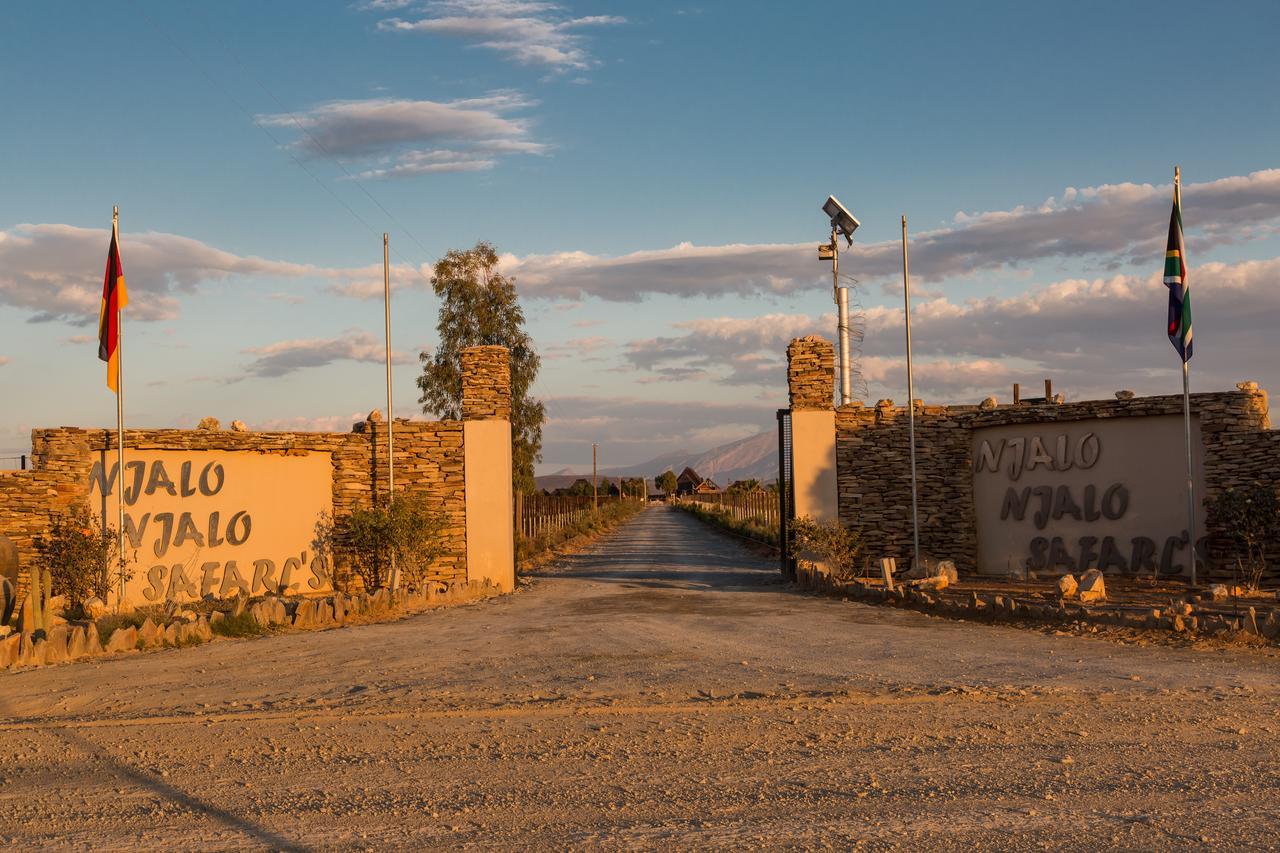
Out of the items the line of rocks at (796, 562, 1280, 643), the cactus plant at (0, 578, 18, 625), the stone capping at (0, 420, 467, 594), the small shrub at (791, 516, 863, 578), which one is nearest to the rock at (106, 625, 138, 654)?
the cactus plant at (0, 578, 18, 625)

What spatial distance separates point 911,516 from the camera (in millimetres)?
21781

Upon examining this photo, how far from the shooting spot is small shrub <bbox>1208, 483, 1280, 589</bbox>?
18250 mm

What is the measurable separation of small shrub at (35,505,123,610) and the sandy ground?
6148 mm

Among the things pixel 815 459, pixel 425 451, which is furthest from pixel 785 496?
pixel 425 451

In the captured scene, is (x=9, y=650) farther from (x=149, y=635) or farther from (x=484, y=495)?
(x=484, y=495)

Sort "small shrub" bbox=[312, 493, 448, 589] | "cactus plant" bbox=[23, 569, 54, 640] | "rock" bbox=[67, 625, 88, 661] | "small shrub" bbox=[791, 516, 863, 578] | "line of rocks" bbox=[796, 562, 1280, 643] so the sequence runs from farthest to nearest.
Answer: "small shrub" bbox=[791, 516, 863, 578], "small shrub" bbox=[312, 493, 448, 589], "cactus plant" bbox=[23, 569, 54, 640], "rock" bbox=[67, 625, 88, 661], "line of rocks" bbox=[796, 562, 1280, 643]

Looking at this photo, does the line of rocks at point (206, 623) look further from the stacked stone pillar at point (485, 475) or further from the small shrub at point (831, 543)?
the small shrub at point (831, 543)

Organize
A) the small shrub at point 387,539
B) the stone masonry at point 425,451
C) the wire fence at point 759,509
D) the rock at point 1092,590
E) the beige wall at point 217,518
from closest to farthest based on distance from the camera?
the rock at point 1092,590 < the beige wall at point 217,518 < the small shrub at point 387,539 < the stone masonry at point 425,451 < the wire fence at point 759,509

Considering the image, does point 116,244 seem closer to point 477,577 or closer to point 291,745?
point 477,577

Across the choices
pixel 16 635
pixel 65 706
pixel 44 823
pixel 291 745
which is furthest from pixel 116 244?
pixel 44 823

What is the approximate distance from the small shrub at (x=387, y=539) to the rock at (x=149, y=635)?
6.20m

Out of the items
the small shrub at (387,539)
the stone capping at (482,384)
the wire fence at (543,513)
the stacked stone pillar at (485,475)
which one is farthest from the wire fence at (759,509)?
the small shrub at (387,539)

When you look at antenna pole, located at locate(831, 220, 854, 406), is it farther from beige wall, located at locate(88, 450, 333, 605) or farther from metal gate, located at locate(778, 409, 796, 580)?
beige wall, located at locate(88, 450, 333, 605)

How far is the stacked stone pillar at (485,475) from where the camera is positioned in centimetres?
2175
